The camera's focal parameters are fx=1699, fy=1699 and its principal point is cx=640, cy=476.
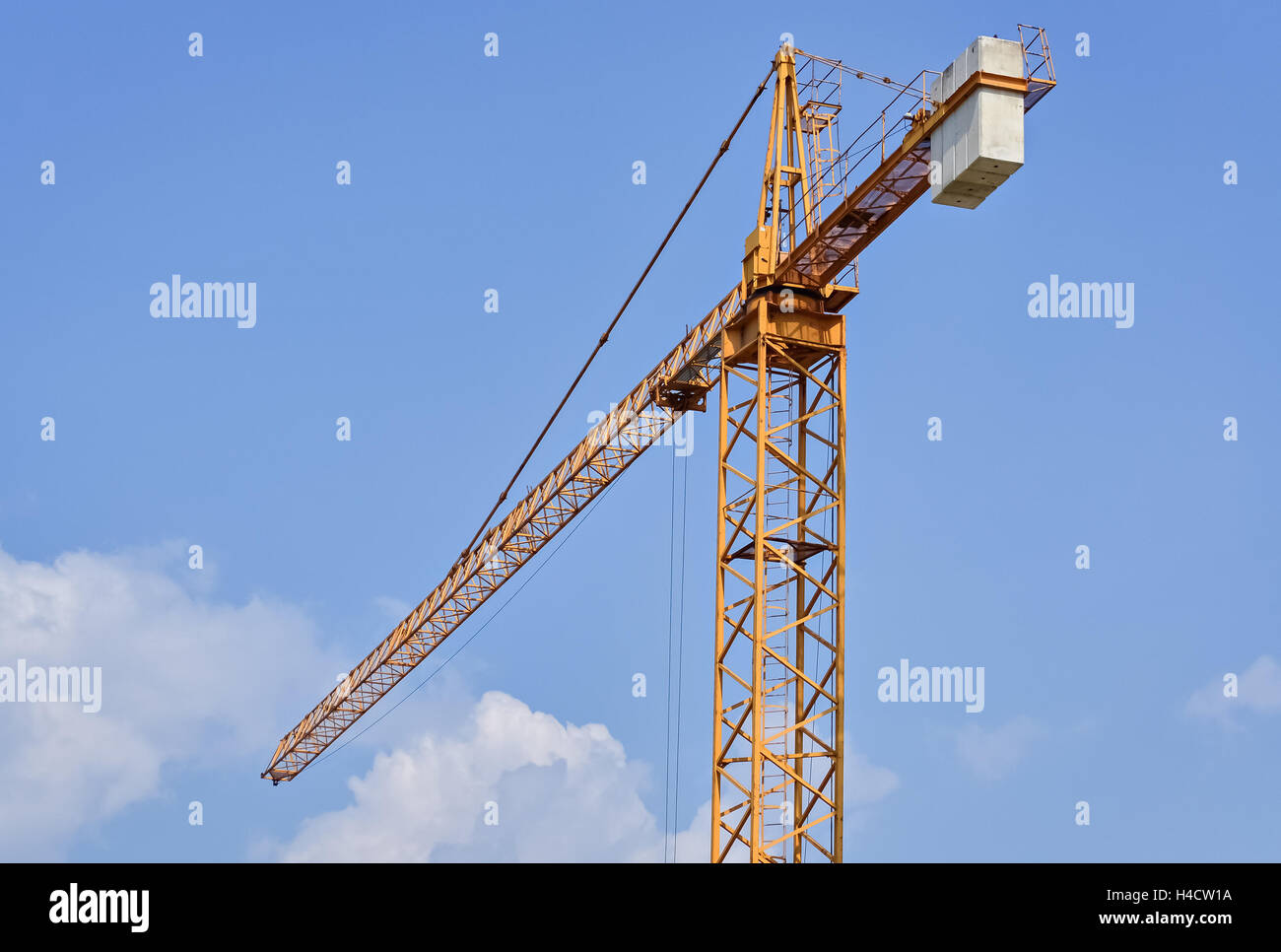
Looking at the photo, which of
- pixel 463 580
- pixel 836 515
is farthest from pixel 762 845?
pixel 463 580

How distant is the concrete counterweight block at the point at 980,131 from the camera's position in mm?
38219

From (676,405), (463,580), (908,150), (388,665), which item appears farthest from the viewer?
(388,665)

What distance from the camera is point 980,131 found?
125 feet

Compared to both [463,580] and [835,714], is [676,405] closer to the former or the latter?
[835,714]

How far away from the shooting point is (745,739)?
1736 inches

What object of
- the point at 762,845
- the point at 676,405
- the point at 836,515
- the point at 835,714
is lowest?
the point at 762,845

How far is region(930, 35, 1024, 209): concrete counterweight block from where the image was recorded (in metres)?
38.2
